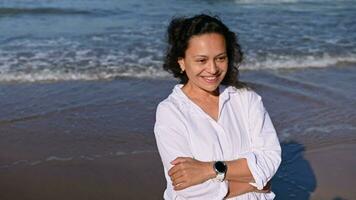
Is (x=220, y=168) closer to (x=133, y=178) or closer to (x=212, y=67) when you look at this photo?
(x=212, y=67)

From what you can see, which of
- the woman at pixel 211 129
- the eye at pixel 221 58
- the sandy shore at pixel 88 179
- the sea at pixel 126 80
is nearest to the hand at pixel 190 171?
the woman at pixel 211 129

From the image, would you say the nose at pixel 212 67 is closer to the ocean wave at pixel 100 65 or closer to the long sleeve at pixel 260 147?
the long sleeve at pixel 260 147

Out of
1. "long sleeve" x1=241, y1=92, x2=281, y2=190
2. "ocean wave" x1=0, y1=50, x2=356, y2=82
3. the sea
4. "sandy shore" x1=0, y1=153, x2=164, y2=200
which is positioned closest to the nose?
"long sleeve" x1=241, y1=92, x2=281, y2=190

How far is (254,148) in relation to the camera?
2607 millimetres

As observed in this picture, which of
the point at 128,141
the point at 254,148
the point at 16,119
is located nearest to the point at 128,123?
the point at 128,141

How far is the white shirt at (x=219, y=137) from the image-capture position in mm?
2504

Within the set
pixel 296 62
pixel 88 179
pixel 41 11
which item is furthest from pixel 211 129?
pixel 41 11

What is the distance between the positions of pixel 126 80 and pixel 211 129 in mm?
5671

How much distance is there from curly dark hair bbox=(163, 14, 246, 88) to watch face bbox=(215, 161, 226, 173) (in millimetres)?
489

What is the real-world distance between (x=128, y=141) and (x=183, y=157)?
3.23 meters

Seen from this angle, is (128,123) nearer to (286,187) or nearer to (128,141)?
(128,141)

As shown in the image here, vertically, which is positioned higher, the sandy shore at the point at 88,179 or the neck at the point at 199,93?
the neck at the point at 199,93

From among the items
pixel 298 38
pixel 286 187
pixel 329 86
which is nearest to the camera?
pixel 286 187

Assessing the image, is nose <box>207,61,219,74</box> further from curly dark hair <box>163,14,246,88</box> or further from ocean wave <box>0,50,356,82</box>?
ocean wave <box>0,50,356,82</box>
